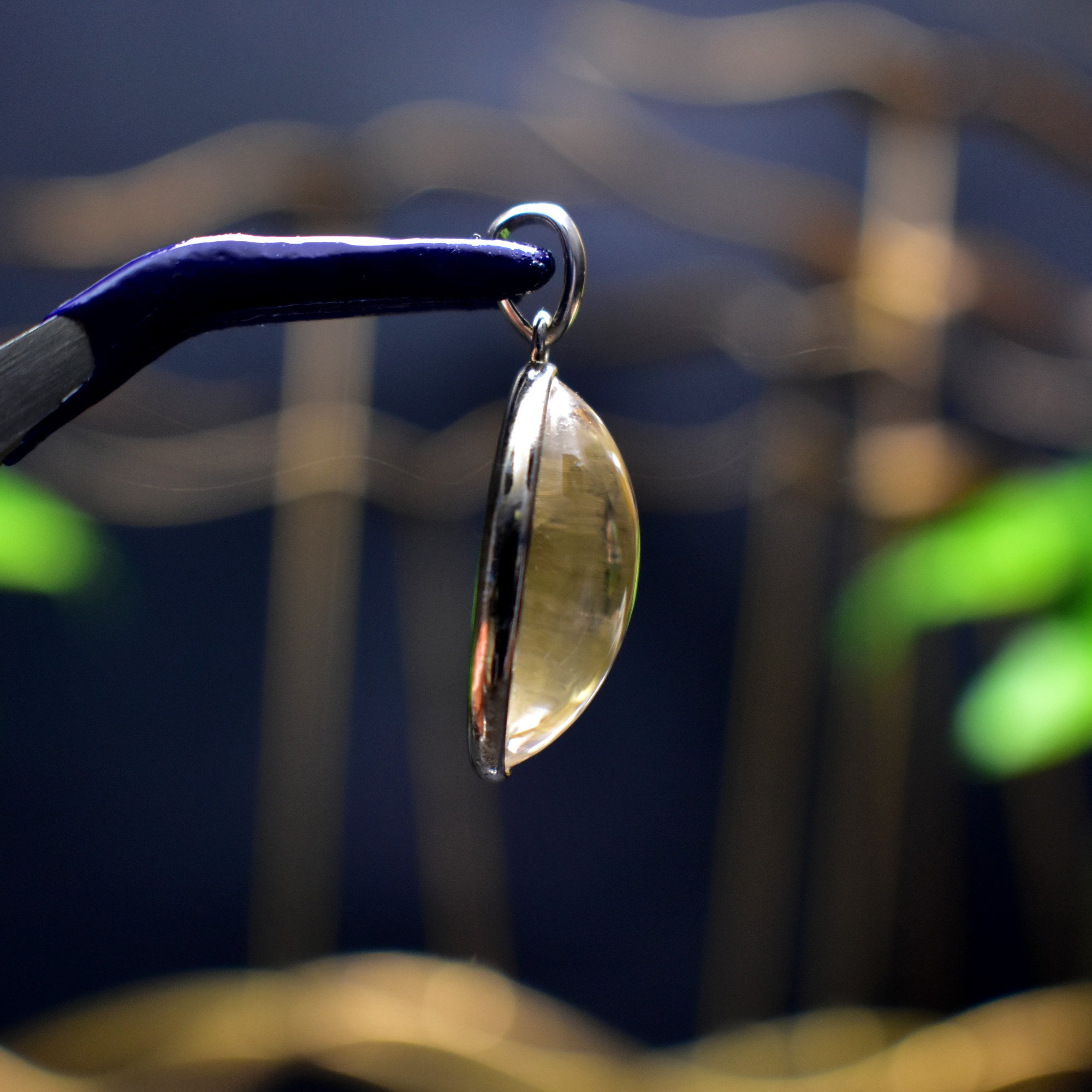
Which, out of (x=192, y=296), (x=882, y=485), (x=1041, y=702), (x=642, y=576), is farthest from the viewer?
(x=642, y=576)

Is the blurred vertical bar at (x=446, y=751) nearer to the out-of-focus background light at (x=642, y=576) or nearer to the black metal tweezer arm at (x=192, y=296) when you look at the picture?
the out-of-focus background light at (x=642, y=576)

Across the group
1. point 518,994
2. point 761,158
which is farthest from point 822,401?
point 518,994

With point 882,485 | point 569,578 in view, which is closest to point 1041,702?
point 882,485

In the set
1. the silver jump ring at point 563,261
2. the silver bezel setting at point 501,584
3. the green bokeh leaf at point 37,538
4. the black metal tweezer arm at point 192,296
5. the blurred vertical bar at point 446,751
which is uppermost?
the silver jump ring at point 563,261

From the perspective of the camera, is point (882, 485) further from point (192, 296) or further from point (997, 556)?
point (192, 296)

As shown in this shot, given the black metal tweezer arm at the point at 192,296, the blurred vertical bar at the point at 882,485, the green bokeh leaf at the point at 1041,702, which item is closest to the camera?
the black metal tweezer arm at the point at 192,296

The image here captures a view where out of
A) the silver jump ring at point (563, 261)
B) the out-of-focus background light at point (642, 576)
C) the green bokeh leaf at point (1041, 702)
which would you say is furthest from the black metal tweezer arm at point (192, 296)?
the out-of-focus background light at point (642, 576)
